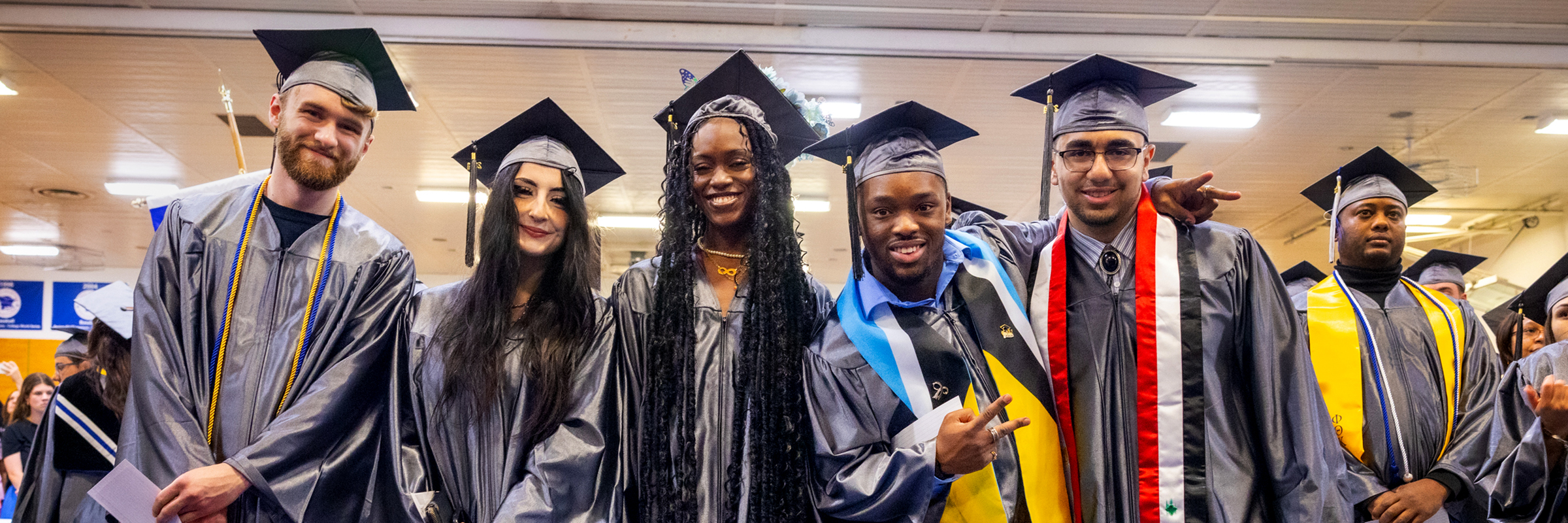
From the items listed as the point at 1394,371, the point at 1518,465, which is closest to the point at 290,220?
the point at 1394,371

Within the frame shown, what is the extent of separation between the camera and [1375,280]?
3598 millimetres

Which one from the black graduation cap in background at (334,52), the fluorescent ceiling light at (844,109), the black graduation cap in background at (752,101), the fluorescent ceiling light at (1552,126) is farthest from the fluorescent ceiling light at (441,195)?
the fluorescent ceiling light at (1552,126)

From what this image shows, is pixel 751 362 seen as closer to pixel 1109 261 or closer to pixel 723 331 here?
pixel 723 331

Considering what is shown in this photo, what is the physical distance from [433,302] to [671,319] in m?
0.66

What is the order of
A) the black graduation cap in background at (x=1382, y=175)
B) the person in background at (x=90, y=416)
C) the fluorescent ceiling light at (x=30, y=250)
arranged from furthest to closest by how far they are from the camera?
the fluorescent ceiling light at (x=30, y=250) < the black graduation cap in background at (x=1382, y=175) < the person in background at (x=90, y=416)

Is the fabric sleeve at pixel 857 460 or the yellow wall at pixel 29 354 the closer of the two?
the fabric sleeve at pixel 857 460

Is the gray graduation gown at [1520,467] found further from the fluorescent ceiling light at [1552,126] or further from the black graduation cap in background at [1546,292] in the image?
the fluorescent ceiling light at [1552,126]

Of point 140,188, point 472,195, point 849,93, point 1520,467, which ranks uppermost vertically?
point 849,93

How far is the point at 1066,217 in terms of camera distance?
2.51 metres

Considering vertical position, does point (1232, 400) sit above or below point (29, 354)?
above

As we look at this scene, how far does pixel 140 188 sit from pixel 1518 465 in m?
13.2

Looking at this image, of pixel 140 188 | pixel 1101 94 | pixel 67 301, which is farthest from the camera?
pixel 67 301

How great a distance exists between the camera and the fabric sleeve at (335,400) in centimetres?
226

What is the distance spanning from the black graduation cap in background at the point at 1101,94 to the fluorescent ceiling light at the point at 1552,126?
8.51 meters
